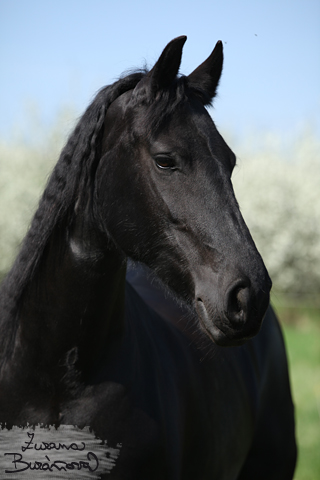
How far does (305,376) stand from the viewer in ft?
33.4

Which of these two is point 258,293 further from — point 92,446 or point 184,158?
point 92,446

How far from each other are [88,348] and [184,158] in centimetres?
97

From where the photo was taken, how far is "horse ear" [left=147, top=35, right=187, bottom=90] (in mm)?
2150

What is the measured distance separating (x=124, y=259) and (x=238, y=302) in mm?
677

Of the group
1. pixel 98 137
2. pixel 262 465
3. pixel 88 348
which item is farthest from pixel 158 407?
pixel 262 465

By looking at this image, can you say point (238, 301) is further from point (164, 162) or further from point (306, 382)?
point (306, 382)

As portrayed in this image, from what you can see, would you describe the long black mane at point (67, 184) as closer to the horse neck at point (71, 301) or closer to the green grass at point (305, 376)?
the horse neck at point (71, 301)

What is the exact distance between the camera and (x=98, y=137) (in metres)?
2.29

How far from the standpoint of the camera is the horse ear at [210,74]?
2.44m
